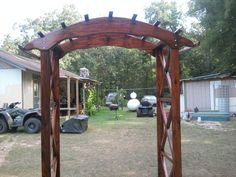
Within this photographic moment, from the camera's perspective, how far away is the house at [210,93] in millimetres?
22656

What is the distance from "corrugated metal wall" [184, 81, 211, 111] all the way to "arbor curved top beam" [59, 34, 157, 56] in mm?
18327

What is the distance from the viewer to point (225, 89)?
2273 centimetres

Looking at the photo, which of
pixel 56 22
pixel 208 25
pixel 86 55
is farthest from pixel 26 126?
pixel 56 22

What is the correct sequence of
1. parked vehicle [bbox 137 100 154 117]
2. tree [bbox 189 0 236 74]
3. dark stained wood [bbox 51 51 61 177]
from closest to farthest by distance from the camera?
dark stained wood [bbox 51 51 61 177] → tree [bbox 189 0 236 74] → parked vehicle [bbox 137 100 154 117]

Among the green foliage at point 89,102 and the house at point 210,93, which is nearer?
the house at point 210,93

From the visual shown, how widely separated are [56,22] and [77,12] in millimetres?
2743

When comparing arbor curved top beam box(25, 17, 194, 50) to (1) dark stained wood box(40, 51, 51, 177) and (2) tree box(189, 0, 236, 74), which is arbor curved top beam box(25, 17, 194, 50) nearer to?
(1) dark stained wood box(40, 51, 51, 177)

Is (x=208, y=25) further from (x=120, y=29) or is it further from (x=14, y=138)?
(x=120, y=29)

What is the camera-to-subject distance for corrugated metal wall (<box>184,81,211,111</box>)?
931 inches

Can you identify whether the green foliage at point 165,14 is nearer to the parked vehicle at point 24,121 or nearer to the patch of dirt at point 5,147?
the parked vehicle at point 24,121

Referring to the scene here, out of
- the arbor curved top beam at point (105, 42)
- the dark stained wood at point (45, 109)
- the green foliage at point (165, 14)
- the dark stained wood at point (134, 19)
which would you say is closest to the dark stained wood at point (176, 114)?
the dark stained wood at point (134, 19)

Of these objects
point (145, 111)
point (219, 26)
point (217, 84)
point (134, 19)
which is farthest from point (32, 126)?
point (217, 84)

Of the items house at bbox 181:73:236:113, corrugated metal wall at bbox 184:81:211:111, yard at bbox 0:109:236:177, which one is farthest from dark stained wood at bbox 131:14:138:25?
corrugated metal wall at bbox 184:81:211:111

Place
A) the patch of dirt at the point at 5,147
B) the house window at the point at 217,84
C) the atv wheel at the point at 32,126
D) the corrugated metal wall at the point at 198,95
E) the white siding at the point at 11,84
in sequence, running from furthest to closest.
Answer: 1. the corrugated metal wall at the point at 198,95
2. the house window at the point at 217,84
3. the white siding at the point at 11,84
4. the atv wheel at the point at 32,126
5. the patch of dirt at the point at 5,147
